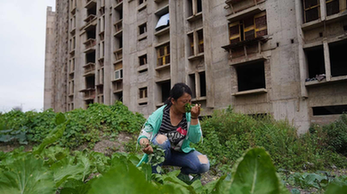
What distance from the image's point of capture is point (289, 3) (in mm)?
9805

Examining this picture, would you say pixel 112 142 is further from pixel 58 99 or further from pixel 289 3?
pixel 58 99

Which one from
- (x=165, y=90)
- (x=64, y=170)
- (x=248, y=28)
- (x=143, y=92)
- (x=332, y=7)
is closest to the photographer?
(x=64, y=170)

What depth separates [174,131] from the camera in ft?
9.64

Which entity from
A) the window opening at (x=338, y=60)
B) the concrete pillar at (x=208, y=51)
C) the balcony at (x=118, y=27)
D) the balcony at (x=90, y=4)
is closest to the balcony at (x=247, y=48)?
the concrete pillar at (x=208, y=51)

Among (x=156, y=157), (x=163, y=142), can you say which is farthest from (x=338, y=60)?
(x=156, y=157)

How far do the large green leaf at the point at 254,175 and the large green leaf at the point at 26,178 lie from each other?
60cm

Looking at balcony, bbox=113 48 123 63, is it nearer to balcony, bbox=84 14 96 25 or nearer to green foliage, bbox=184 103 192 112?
balcony, bbox=84 14 96 25

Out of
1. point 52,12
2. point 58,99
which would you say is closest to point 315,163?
point 58,99

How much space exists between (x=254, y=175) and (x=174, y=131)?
2.55m

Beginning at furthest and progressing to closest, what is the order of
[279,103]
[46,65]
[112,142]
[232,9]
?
[46,65]
[232,9]
[279,103]
[112,142]

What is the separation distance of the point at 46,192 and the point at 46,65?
35.1 metres

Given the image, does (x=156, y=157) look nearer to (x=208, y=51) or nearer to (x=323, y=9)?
(x=323, y=9)

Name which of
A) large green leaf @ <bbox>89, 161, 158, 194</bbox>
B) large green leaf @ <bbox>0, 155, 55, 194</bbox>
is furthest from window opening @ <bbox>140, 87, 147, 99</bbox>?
large green leaf @ <bbox>89, 161, 158, 194</bbox>

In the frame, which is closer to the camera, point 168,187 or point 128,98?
point 168,187
